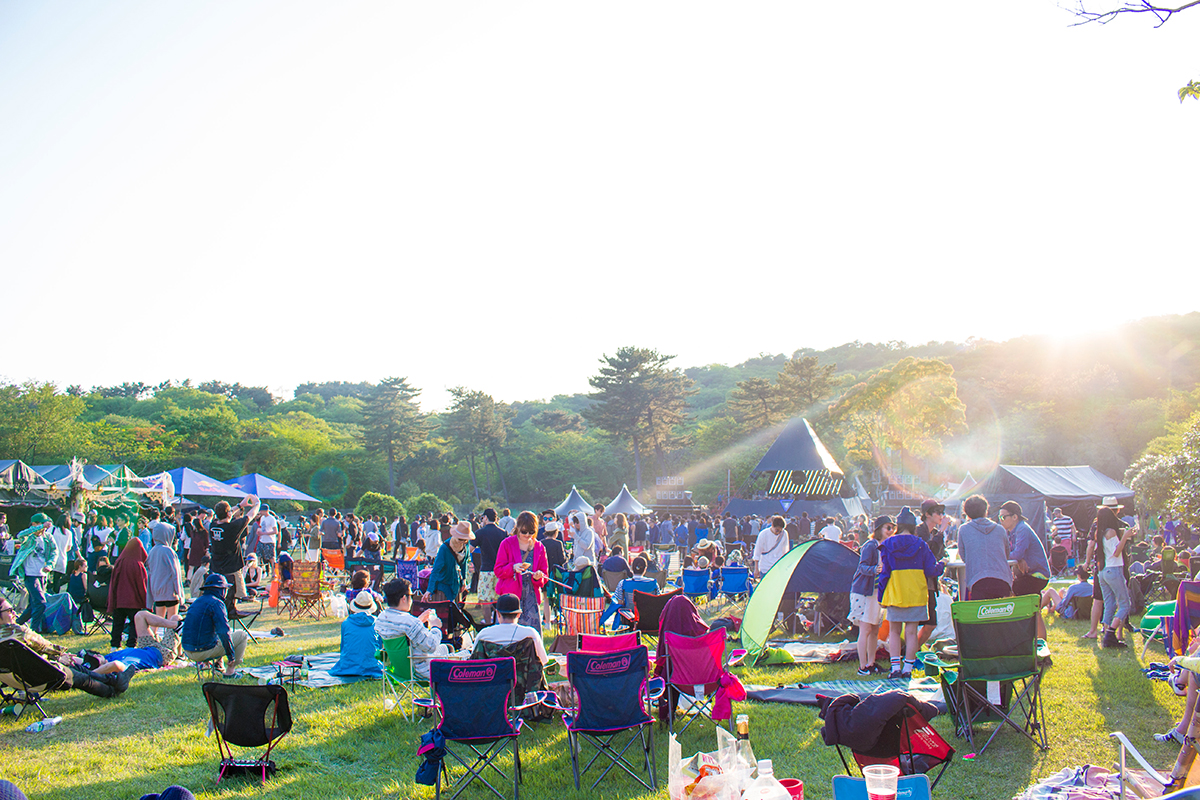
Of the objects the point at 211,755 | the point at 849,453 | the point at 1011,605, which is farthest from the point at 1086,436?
the point at 211,755

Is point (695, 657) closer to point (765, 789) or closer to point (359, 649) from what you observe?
point (765, 789)

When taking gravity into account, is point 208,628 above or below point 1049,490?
above

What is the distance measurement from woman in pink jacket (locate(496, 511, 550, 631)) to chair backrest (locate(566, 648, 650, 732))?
2.78 m

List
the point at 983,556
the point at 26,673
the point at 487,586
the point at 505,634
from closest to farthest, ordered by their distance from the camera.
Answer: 1. the point at 505,634
2. the point at 26,673
3. the point at 983,556
4. the point at 487,586

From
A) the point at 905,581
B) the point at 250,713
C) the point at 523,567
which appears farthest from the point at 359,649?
the point at 905,581

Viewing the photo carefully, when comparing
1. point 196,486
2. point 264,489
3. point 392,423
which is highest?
point 392,423

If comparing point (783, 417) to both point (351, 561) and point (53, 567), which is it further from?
point (53, 567)

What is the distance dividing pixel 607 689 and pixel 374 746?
1921mm

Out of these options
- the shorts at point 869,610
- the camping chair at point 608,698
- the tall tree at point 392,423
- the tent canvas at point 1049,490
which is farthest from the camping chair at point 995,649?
the tall tree at point 392,423

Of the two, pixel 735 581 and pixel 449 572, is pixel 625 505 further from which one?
pixel 449 572

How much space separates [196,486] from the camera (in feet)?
62.4

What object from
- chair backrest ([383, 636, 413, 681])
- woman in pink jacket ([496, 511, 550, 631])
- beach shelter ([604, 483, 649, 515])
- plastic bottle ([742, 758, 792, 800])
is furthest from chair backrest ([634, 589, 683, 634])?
beach shelter ([604, 483, 649, 515])

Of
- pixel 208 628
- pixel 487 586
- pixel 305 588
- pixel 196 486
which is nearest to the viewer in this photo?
pixel 208 628

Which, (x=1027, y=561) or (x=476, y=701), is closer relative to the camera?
(x=476, y=701)
